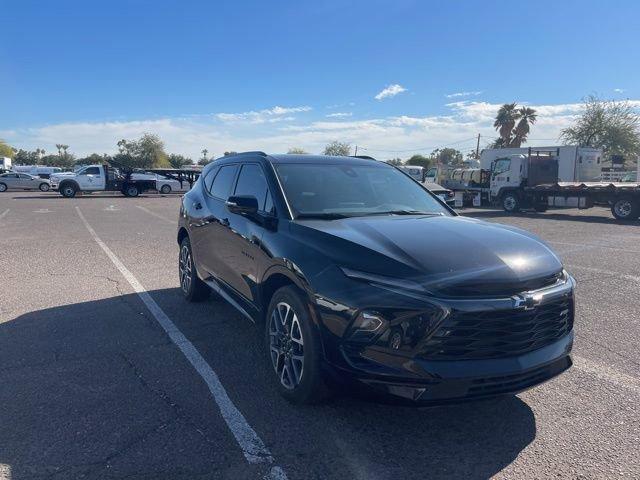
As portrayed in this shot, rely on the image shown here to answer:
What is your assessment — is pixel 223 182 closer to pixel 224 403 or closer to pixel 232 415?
pixel 224 403

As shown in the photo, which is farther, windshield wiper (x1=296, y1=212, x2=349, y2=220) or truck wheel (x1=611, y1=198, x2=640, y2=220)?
truck wheel (x1=611, y1=198, x2=640, y2=220)

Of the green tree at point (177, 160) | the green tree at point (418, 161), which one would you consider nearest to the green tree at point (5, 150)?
the green tree at point (177, 160)

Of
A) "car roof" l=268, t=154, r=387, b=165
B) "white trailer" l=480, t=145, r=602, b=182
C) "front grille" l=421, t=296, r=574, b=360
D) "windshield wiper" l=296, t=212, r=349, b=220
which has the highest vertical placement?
"white trailer" l=480, t=145, r=602, b=182

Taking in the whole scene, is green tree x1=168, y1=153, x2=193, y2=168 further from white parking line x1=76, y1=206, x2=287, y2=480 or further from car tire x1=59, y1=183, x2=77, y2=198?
white parking line x1=76, y1=206, x2=287, y2=480

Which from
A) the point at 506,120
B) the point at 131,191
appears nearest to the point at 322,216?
the point at 131,191

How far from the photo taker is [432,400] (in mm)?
2742

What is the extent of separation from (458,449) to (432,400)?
0.49m

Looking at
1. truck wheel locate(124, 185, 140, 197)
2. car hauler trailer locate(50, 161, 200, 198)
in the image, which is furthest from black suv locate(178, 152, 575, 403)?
truck wheel locate(124, 185, 140, 197)

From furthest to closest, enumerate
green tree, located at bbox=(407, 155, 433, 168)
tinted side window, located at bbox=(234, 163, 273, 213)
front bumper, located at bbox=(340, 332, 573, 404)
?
green tree, located at bbox=(407, 155, 433, 168)
tinted side window, located at bbox=(234, 163, 273, 213)
front bumper, located at bbox=(340, 332, 573, 404)

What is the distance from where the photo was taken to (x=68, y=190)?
3109cm

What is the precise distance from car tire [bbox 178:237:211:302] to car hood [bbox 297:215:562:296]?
2.73m

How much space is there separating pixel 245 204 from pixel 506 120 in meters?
57.0

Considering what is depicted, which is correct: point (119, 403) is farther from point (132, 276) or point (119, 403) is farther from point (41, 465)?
point (132, 276)

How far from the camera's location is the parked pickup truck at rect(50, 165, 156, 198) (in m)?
31.2
